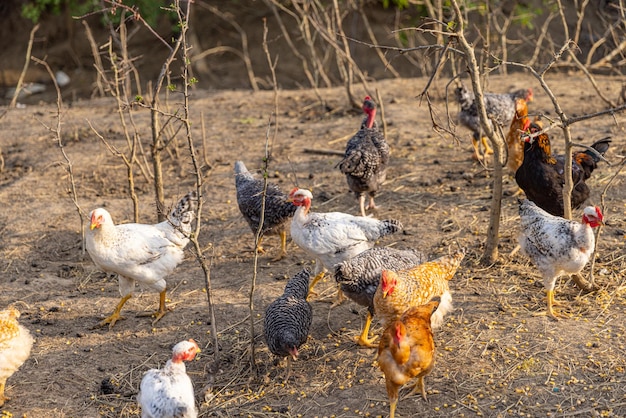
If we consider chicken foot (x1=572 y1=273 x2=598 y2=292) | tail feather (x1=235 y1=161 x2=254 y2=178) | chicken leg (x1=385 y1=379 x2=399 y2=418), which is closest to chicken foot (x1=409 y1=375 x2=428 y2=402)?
chicken leg (x1=385 y1=379 x2=399 y2=418)

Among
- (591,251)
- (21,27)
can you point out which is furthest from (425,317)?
(21,27)

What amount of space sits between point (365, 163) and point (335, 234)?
56.5 inches

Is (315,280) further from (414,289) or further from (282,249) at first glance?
(414,289)

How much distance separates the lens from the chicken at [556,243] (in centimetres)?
598

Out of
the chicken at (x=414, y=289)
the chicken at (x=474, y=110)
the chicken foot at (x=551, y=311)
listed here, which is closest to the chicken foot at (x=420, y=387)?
the chicken at (x=414, y=289)

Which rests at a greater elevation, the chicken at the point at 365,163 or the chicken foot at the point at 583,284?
the chicken at the point at 365,163

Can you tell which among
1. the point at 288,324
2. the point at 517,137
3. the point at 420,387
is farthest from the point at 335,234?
the point at 517,137

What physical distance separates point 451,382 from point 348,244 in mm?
1565

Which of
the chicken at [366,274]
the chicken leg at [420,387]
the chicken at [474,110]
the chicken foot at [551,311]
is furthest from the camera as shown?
the chicken at [474,110]

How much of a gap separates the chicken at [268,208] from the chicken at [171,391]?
2479 millimetres

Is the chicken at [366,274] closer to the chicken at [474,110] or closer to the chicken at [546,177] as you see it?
the chicken at [546,177]

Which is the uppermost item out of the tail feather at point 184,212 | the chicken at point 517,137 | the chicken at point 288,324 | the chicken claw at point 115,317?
the chicken at point 517,137

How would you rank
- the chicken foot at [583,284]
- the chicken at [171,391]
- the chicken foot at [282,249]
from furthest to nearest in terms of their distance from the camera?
the chicken foot at [282,249], the chicken foot at [583,284], the chicken at [171,391]

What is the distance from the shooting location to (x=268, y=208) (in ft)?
24.2
